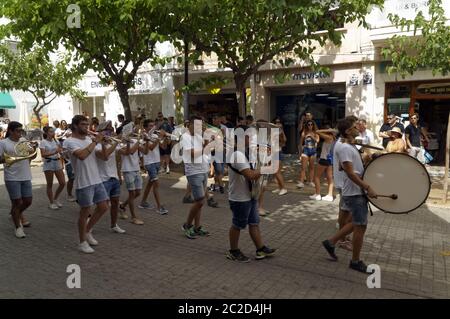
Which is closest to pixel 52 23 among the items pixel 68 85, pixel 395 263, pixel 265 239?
pixel 265 239

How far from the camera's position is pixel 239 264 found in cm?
526

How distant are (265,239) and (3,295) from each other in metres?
3.46

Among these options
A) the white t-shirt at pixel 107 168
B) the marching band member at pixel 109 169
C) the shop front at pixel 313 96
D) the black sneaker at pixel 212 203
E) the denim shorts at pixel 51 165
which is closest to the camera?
the marching band member at pixel 109 169

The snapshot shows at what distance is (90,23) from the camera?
9242 mm

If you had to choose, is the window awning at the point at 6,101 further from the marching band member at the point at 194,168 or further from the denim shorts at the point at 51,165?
the marching band member at the point at 194,168

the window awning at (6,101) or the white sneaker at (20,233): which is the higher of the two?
the window awning at (6,101)

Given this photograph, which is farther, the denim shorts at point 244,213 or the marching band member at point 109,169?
the marching band member at point 109,169

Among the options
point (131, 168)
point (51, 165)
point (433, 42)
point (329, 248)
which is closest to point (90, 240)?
point (131, 168)

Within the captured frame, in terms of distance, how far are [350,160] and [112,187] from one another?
3474 millimetres

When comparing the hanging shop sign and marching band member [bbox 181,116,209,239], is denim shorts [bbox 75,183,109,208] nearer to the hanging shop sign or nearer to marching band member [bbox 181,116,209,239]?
marching band member [bbox 181,116,209,239]

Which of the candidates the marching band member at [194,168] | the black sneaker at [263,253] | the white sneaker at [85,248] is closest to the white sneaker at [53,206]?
the white sneaker at [85,248]

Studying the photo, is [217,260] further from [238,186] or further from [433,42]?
[433,42]

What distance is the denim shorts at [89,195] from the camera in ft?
18.1

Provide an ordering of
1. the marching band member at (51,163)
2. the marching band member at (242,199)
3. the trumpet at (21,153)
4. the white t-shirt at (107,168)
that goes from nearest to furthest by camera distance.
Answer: the marching band member at (242,199) → the trumpet at (21,153) → the white t-shirt at (107,168) → the marching band member at (51,163)
